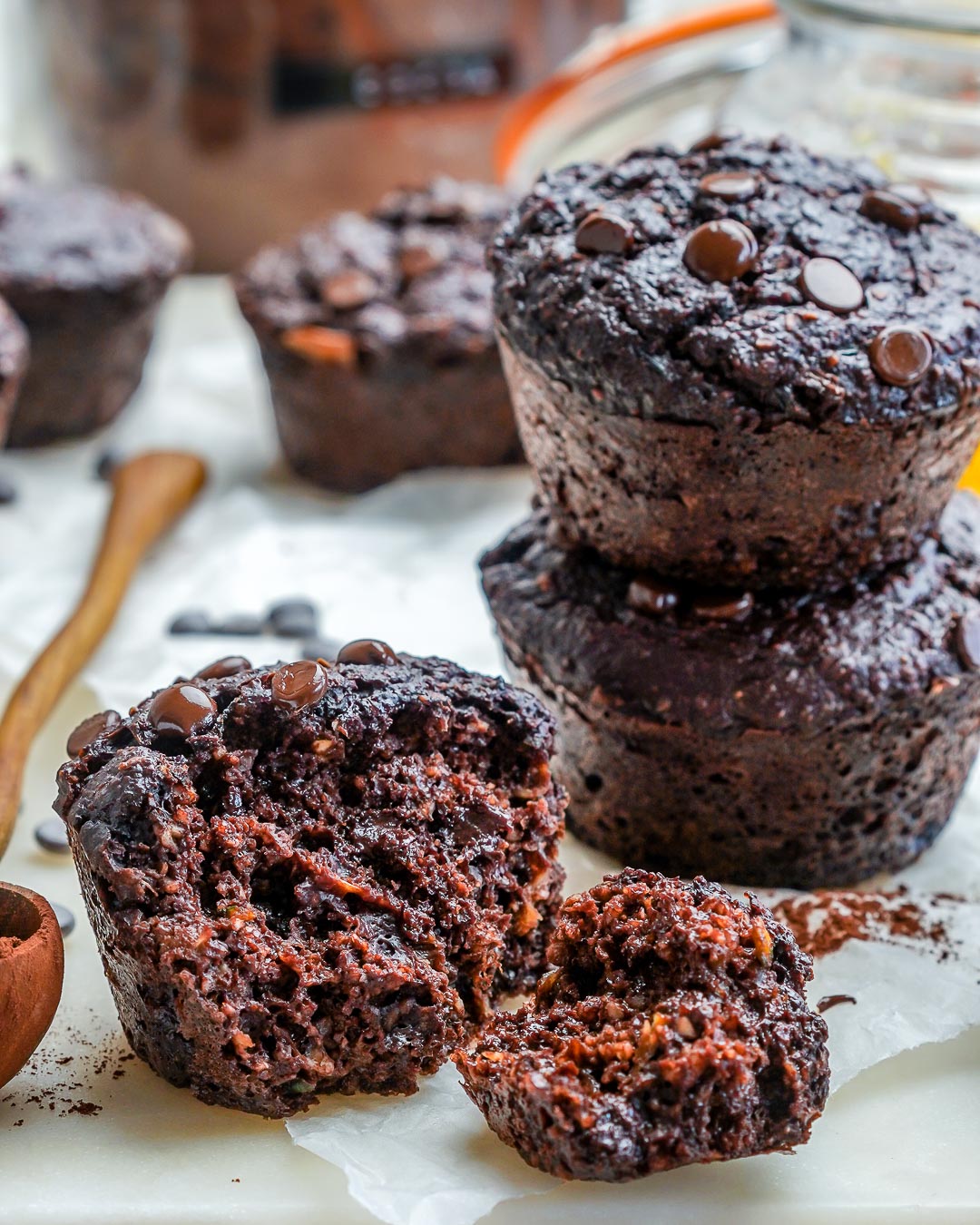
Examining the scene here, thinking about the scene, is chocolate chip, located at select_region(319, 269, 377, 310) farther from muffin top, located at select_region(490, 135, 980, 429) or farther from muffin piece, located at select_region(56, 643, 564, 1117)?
muffin piece, located at select_region(56, 643, 564, 1117)

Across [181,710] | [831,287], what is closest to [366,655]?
[181,710]

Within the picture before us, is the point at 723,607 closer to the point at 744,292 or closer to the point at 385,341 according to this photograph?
the point at 744,292

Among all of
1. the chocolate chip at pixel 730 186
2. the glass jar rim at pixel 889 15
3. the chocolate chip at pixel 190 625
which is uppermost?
the glass jar rim at pixel 889 15

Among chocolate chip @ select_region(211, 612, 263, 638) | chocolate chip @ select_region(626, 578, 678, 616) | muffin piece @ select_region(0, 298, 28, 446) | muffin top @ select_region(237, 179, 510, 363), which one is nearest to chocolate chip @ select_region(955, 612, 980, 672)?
chocolate chip @ select_region(626, 578, 678, 616)

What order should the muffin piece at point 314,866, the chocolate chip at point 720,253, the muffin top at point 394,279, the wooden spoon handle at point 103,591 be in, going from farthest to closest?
the muffin top at point 394,279
the wooden spoon handle at point 103,591
the chocolate chip at point 720,253
the muffin piece at point 314,866

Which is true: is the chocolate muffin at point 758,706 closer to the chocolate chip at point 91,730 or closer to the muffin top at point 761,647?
the muffin top at point 761,647

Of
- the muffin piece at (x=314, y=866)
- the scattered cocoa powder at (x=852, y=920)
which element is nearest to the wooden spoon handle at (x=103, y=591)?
the muffin piece at (x=314, y=866)
